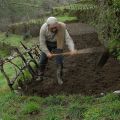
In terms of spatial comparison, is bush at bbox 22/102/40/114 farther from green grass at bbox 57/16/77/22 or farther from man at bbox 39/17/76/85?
green grass at bbox 57/16/77/22

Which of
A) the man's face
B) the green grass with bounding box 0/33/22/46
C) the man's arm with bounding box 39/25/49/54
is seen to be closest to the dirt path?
the man's arm with bounding box 39/25/49/54

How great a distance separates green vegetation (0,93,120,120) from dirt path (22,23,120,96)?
681 millimetres

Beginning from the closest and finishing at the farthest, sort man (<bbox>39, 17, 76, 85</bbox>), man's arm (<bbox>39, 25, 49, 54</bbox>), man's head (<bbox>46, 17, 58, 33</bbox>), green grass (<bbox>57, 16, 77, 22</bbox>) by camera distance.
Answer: man's head (<bbox>46, 17, 58, 33</bbox>) < man (<bbox>39, 17, 76, 85</bbox>) < man's arm (<bbox>39, 25, 49, 54</bbox>) < green grass (<bbox>57, 16, 77, 22</bbox>)

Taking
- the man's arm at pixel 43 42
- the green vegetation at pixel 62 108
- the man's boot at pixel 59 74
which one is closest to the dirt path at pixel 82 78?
the man's boot at pixel 59 74

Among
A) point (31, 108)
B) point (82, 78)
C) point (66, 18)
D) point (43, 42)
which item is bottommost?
point (66, 18)

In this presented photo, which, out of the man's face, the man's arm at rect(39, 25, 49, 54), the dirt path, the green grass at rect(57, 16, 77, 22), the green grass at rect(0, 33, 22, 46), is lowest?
the green grass at rect(0, 33, 22, 46)

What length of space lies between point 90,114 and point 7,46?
24.1 metres

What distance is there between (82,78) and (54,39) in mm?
1616

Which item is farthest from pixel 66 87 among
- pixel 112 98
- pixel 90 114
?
pixel 90 114

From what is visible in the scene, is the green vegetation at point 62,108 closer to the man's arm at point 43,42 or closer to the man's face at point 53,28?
the man's arm at point 43,42

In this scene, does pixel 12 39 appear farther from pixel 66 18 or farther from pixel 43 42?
pixel 43 42

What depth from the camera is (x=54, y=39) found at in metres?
11.8

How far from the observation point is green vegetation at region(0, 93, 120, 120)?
9.23 m

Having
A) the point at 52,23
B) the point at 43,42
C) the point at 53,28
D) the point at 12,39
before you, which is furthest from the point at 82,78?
the point at 12,39
